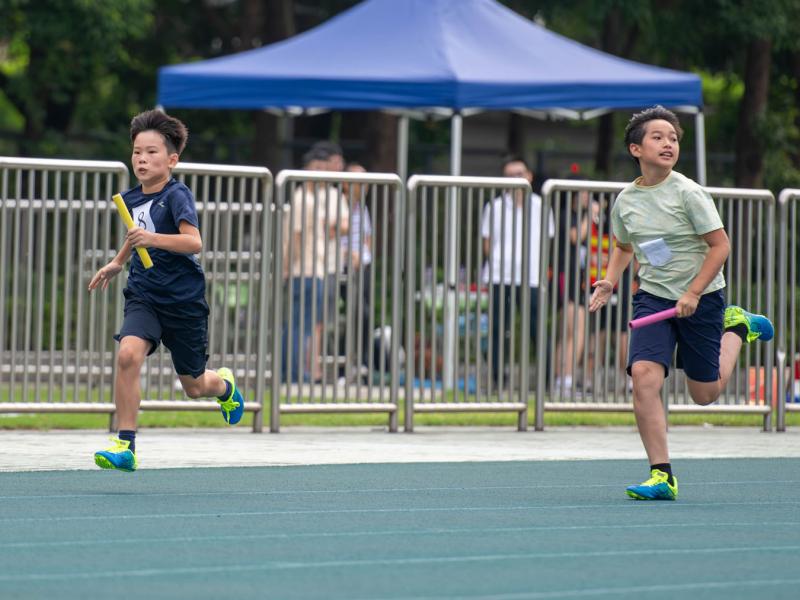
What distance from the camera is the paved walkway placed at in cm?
937

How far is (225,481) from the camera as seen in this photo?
8.29 metres

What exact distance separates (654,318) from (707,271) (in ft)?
1.01

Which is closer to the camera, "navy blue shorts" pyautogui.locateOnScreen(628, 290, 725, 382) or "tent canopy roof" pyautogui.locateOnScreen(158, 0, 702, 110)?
"navy blue shorts" pyautogui.locateOnScreen(628, 290, 725, 382)

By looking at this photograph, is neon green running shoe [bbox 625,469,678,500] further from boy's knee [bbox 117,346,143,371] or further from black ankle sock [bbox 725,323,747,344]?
boy's knee [bbox 117,346,143,371]

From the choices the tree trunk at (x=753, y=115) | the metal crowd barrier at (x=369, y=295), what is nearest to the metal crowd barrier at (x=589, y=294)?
the metal crowd barrier at (x=369, y=295)

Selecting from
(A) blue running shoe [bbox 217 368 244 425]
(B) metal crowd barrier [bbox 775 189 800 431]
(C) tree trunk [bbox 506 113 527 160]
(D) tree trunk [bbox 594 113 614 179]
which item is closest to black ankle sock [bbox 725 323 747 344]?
(A) blue running shoe [bbox 217 368 244 425]

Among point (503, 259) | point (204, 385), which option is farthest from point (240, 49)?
point (204, 385)

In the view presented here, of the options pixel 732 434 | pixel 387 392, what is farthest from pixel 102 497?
pixel 732 434

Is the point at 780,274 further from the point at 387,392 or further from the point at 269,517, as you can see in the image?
the point at 269,517

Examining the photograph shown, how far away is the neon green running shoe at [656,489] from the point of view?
779 cm

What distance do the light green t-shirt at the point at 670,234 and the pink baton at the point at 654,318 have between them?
10 cm

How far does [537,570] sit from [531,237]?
20.2 ft

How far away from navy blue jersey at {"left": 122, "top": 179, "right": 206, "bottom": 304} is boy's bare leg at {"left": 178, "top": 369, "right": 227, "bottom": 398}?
541 millimetres

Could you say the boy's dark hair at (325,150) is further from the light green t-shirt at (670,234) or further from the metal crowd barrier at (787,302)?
the light green t-shirt at (670,234)
